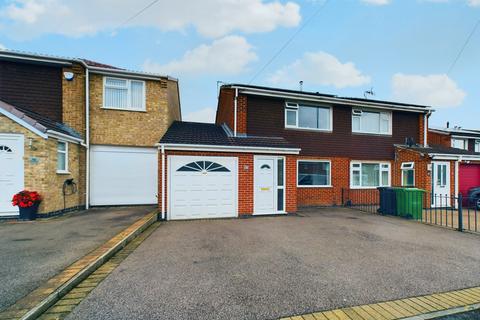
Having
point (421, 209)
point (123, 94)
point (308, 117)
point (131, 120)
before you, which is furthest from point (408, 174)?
point (123, 94)

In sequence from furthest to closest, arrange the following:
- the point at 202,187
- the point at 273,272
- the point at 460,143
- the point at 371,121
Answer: the point at 460,143 < the point at 371,121 < the point at 202,187 < the point at 273,272

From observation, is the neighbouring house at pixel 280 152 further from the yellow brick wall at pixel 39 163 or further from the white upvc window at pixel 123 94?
the yellow brick wall at pixel 39 163

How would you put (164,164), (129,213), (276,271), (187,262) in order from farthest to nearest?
(129,213), (164,164), (187,262), (276,271)

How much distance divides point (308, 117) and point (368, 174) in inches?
183

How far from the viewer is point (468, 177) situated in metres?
12.6

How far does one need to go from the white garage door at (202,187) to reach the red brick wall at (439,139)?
18.9 m

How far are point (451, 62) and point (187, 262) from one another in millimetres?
16144

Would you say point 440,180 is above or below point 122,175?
below

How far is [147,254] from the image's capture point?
4.71 meters

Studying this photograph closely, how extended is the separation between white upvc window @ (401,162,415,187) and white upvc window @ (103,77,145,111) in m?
13.7

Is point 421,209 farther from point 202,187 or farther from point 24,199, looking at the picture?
point 24,199

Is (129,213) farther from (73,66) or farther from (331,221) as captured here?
(331,221)

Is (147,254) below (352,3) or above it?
below

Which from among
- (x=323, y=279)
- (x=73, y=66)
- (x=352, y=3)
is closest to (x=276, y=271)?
(x=323, y=279)
